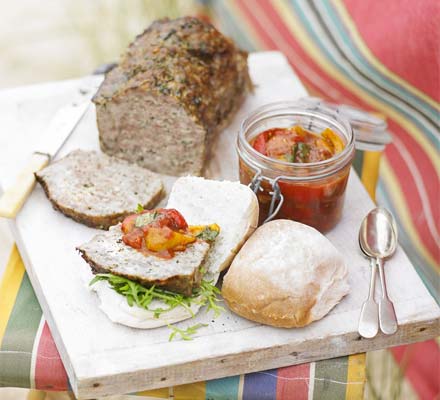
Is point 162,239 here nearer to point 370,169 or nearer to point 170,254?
point 170,254

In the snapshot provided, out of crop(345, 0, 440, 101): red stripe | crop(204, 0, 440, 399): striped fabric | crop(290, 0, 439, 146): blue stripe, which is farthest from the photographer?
crop(290, 0, 439, 146): blue stripe

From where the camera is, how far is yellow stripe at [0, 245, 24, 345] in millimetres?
3064

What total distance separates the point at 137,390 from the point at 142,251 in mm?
530

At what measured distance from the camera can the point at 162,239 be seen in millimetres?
2799

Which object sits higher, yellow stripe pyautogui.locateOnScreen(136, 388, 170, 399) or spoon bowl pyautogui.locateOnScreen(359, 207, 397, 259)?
yellow stripe pyautogui.locateOnScreen(136, 388, 170, 399)

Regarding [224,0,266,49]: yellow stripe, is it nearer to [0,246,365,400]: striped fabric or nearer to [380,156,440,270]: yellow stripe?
[380,156,440,270]: yellow stripe

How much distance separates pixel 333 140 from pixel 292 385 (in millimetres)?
1134

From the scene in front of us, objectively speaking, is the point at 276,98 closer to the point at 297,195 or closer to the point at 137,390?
the point at 297,195

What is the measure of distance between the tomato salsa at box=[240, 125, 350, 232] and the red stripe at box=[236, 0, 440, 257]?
0.86 metres

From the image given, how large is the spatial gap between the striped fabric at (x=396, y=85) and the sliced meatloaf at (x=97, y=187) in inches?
49.9

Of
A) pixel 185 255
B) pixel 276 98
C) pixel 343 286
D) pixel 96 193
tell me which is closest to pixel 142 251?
pixel 185 255

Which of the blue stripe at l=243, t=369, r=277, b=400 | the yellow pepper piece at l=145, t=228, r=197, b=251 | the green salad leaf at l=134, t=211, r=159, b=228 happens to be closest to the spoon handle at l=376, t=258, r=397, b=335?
the blue stripe at l=243, t=369, r=277, b=400

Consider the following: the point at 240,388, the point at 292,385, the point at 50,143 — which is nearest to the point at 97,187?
the point at 50,143

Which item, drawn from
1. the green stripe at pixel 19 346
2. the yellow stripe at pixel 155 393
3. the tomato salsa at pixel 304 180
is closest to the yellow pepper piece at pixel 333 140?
the tomato salsa at pixel 304 180
